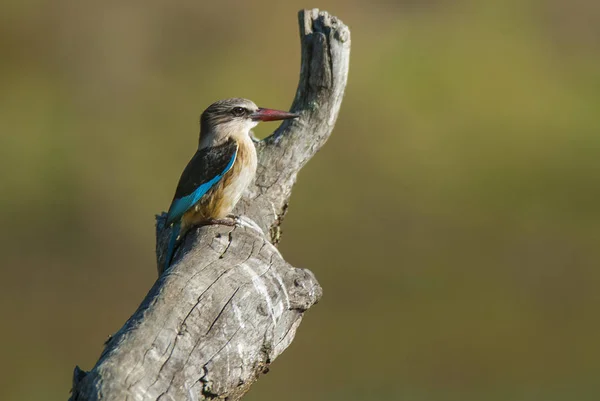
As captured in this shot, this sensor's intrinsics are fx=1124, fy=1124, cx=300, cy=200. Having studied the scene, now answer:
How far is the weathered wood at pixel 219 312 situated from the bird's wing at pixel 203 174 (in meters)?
0.20

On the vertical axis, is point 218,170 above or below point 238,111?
below

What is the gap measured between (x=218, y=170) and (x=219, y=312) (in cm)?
195

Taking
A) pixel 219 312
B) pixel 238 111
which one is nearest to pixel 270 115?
pixel 238 111

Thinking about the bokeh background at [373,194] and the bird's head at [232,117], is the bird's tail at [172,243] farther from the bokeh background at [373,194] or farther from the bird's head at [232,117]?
the bokeh background at [373,194]

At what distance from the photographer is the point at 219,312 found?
14.1ft

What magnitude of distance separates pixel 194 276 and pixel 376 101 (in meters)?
12.0

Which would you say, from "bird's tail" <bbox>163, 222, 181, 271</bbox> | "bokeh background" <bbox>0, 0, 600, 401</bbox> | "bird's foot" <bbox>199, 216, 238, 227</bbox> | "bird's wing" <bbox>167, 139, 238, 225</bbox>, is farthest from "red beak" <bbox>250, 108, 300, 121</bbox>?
"bokeh background" <bbox>0, 0, 600, 401</bbox>

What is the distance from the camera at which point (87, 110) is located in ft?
51.3

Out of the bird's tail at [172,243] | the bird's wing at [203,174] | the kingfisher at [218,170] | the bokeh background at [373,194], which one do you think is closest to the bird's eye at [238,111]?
the kingfisher at [218,170]

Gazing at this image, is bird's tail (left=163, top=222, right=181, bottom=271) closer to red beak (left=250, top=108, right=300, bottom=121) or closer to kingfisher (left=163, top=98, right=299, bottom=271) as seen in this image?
kingfisher (left=163, top=98, right=299, bottom=271)

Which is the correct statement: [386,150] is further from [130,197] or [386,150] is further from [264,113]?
[264,113]

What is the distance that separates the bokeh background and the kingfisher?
4694mm

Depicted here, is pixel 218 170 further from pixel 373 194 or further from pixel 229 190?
pixel 373 194

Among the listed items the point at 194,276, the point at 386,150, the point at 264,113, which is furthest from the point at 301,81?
the point at 386,150
